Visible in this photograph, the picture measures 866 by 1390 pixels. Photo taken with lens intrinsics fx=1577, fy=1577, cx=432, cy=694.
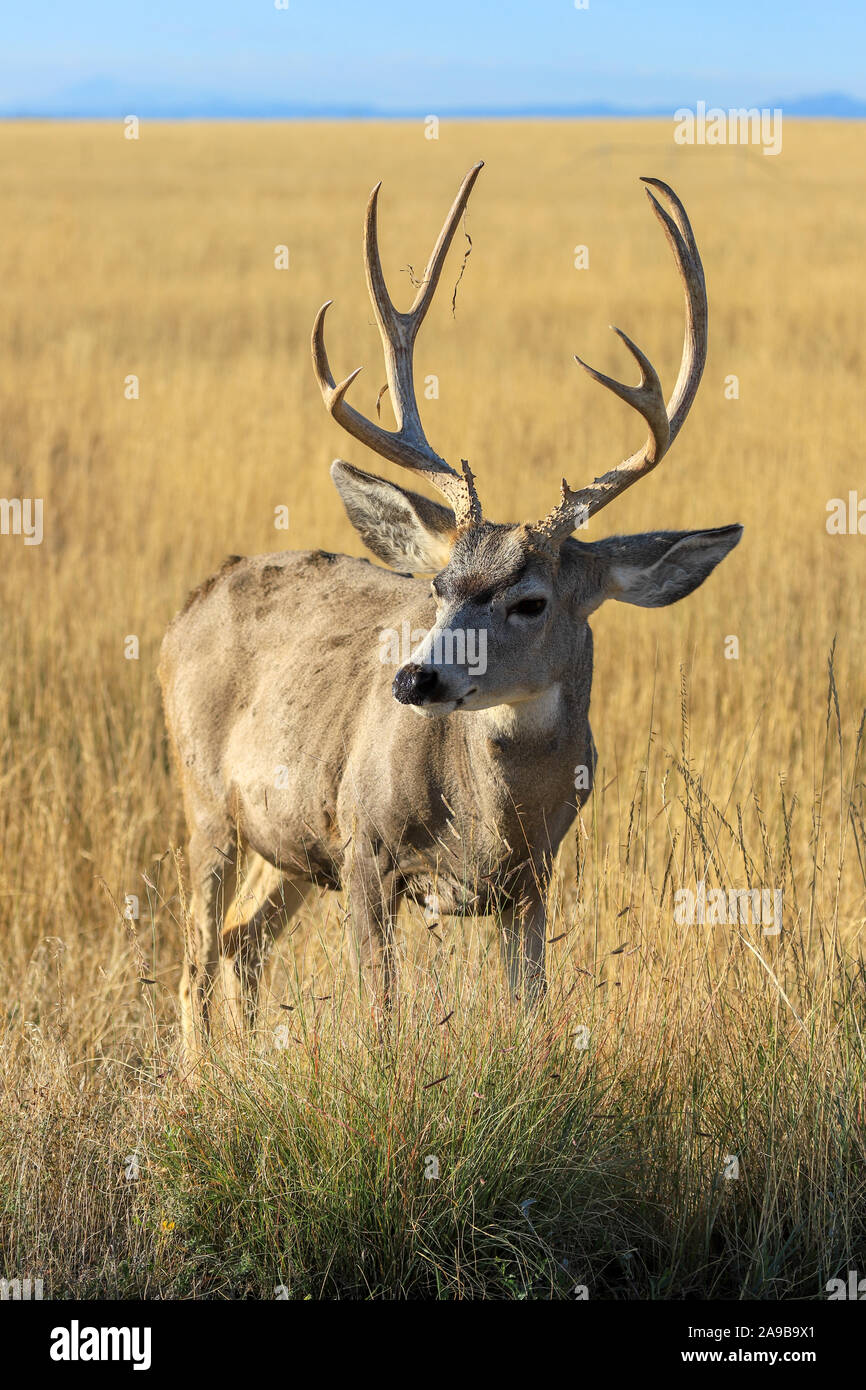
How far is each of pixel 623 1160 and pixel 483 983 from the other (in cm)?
61

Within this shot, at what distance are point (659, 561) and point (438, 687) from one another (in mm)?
904

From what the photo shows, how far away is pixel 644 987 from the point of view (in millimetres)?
4230

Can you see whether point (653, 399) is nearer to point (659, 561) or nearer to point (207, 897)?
point (659, 561)

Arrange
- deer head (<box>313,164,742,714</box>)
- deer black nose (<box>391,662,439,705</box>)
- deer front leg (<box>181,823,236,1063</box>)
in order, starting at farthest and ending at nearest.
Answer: deer front leg (<box>181,823,236,1063</box>)
deer head (<box>313,164,742,714</box>)
deer black nose (<box>391,662,439,705</box>)

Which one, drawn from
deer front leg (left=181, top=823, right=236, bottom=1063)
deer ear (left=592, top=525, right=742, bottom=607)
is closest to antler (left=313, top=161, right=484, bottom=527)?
deer ear (left=592, top=525, right=742, bottom=607)

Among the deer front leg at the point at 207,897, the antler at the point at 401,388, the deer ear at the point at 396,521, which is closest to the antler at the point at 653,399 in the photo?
the antler at the point at 401,388

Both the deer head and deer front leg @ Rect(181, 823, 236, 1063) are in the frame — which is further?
deer front leg @ Rect(181, 823, 236, 1063)

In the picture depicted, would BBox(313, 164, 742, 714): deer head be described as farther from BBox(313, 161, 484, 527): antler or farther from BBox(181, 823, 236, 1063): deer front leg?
BBox(181, 823, 236, 1063): deer front leg

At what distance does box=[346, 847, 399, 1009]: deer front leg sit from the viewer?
163 inches

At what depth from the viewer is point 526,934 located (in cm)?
423

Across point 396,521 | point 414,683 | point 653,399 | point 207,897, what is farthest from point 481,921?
point 653,399

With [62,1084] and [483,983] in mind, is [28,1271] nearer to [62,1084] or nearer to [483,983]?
[62,1084]

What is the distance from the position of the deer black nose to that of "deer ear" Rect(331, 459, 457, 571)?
2.45 feet
